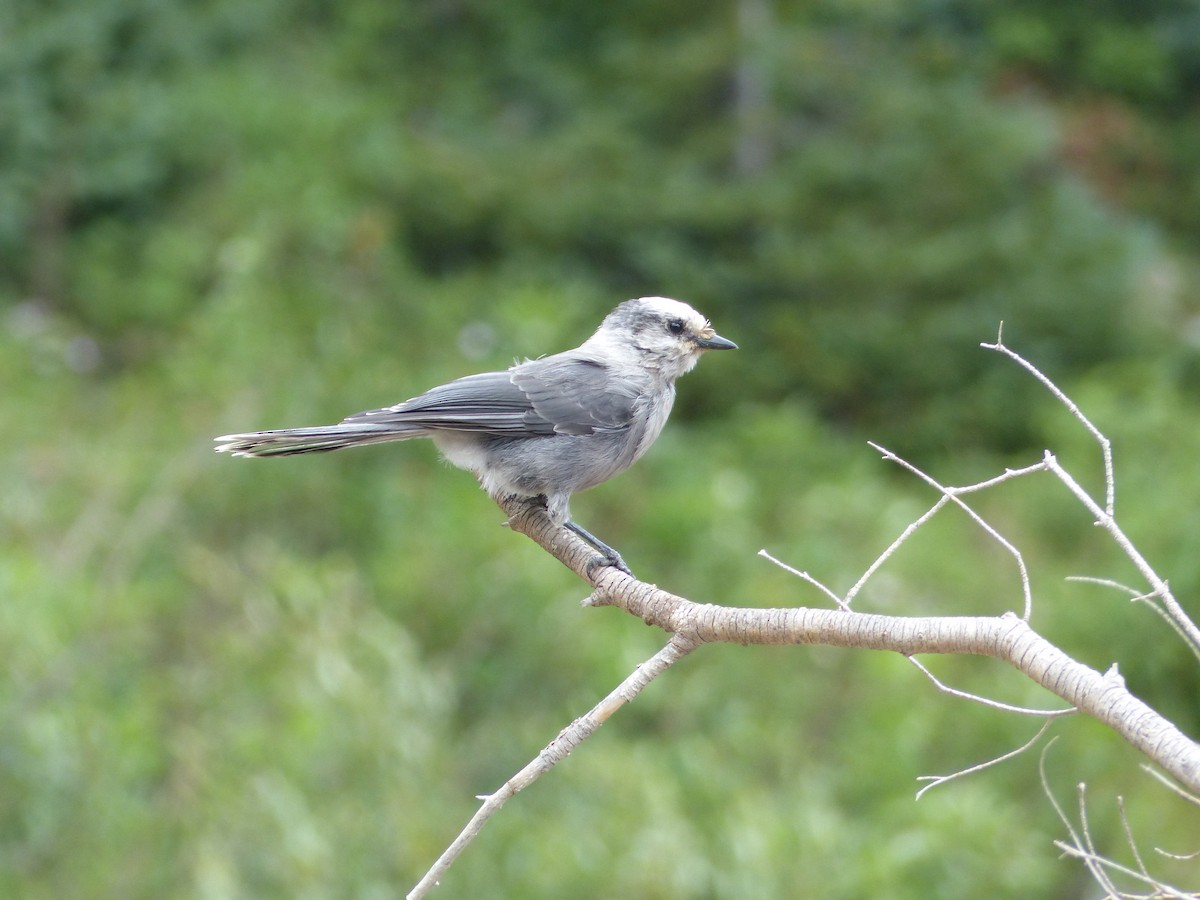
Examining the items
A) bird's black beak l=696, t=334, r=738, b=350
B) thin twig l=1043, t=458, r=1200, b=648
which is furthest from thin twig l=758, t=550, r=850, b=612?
bird's black beak l=696, t=334, r=738, b=350

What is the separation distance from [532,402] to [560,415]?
95 mm

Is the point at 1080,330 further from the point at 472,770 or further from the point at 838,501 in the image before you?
the point at 472,770

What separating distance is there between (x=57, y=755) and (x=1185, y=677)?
5.43 metres

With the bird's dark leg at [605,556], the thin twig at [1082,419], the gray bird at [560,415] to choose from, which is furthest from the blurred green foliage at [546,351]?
the thin twig at [1082,419]

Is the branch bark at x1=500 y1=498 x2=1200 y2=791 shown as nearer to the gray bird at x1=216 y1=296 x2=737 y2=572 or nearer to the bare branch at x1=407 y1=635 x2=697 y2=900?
the bare branch at x1=407 y1=635 x2=697 y2=900

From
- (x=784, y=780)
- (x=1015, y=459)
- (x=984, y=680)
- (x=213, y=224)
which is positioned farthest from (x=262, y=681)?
(x=1015, y=459)

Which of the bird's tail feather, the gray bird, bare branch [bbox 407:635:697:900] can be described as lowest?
the gray bird

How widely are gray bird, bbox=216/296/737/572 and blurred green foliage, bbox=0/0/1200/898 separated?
1.62m

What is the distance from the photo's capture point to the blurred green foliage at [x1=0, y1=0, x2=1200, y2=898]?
5.06 metres

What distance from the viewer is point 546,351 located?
810cm

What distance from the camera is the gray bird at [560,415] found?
3.61 metres

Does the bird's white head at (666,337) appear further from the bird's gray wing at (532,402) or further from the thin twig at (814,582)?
the thin twig at (814,582)

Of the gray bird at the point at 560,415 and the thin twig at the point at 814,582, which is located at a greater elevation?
the thin twig at the point at 814,582

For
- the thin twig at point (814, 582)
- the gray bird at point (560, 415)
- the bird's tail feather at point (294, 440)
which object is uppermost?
the thin twig at point (814, 582)
